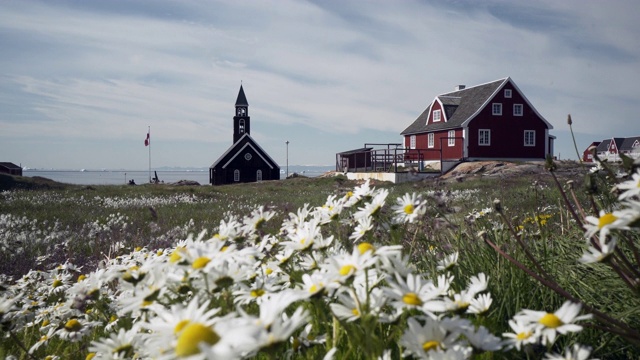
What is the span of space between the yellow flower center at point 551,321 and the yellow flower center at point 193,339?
3.53ft

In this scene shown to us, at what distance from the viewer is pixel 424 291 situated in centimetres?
176

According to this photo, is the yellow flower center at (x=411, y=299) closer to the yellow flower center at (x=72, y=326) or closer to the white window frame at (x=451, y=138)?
the yellow flower center at (x=72, y=326)

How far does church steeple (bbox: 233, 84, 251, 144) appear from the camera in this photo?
5872 centimetres

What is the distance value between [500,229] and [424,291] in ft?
10.8

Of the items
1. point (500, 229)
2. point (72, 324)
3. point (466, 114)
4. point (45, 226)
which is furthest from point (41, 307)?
point (466, 114)

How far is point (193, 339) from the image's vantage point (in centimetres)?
115

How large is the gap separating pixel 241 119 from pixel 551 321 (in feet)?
194

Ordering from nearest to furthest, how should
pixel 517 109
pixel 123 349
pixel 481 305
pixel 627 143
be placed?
pixel 123 349 < pixel 481 305 < pixel 517 109 < pixel 627 143

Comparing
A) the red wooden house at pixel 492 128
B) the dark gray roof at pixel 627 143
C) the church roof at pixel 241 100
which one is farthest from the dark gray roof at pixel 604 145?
the church roof at pixel 241 100

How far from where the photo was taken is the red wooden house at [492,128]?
40375 mm

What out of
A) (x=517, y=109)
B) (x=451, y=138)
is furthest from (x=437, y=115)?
(x=517, y=109)

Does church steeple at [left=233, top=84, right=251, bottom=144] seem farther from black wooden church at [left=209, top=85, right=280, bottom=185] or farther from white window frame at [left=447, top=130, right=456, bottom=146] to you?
white window frame at [left=447, top=130, right=456, bottom=146]

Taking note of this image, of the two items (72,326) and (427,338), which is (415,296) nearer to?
(427,338)

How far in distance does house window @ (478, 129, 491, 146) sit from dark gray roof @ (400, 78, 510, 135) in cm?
166
